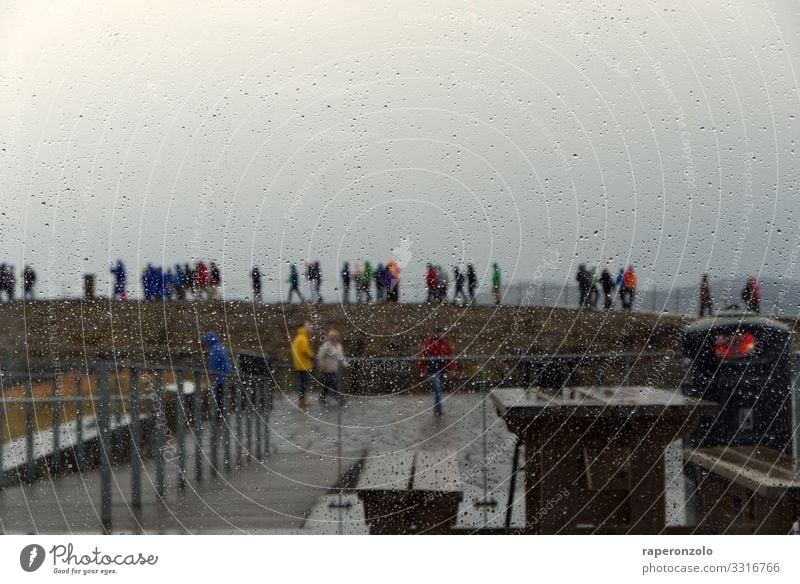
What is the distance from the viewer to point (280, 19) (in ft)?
6.54

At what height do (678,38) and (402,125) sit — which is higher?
(678,38)

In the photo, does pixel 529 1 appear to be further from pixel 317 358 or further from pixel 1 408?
pixel 1 408

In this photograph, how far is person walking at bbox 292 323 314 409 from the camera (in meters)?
1.99

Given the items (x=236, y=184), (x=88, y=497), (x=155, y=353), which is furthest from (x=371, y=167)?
(x=88, y=497)

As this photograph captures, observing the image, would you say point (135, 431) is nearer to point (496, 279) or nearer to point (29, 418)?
point (29, 418)

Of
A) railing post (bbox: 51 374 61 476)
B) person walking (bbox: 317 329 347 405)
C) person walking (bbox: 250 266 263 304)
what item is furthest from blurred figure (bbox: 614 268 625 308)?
railing post (bbox: 51 374 61 476)

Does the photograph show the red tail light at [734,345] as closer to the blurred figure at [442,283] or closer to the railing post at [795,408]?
the railing post at [795,408]

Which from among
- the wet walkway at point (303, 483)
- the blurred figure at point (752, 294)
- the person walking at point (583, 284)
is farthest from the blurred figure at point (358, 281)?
the blurred figure at point (752, 294)

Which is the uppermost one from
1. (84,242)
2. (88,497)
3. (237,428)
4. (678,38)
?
(678,38)

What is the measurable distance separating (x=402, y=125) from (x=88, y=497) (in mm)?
1066

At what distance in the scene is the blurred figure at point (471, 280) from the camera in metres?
1.96

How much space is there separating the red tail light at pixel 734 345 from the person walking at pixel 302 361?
34.0 inches

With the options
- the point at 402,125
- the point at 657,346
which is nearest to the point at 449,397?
the point at 657,346

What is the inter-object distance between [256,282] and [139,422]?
1.33 feet
